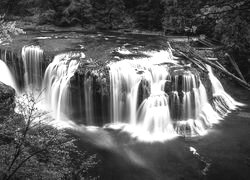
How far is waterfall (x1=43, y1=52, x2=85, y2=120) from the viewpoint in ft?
50.1

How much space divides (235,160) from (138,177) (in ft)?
13.6

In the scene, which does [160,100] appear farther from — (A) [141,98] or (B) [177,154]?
(B) [177,154]

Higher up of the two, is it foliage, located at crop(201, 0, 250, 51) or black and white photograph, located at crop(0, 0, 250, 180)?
foliage, located at crop(201, 0, 250, 51)

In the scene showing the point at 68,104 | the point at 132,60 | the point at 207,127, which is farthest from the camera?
the point at 132,60

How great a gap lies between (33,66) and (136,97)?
24.4 ft

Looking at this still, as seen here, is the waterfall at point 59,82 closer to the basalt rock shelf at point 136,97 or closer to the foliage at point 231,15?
the basalt rock shelf at point 136,97

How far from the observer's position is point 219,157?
11.6m

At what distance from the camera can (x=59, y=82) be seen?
51.2 ft

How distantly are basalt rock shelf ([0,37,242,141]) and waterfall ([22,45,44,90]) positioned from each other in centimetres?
137

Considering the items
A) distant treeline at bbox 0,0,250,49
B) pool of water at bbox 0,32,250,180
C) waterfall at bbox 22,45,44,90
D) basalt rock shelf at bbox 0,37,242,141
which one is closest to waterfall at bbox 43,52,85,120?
basalt rock shelf at bbox 0,37,242,141

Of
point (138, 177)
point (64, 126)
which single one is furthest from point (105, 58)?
point (138, 177)

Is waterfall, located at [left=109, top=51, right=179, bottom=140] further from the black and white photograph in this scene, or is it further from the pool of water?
the pool of water

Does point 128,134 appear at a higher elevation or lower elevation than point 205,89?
lower

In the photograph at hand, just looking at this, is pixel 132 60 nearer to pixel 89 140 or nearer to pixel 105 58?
pixel 105 58
